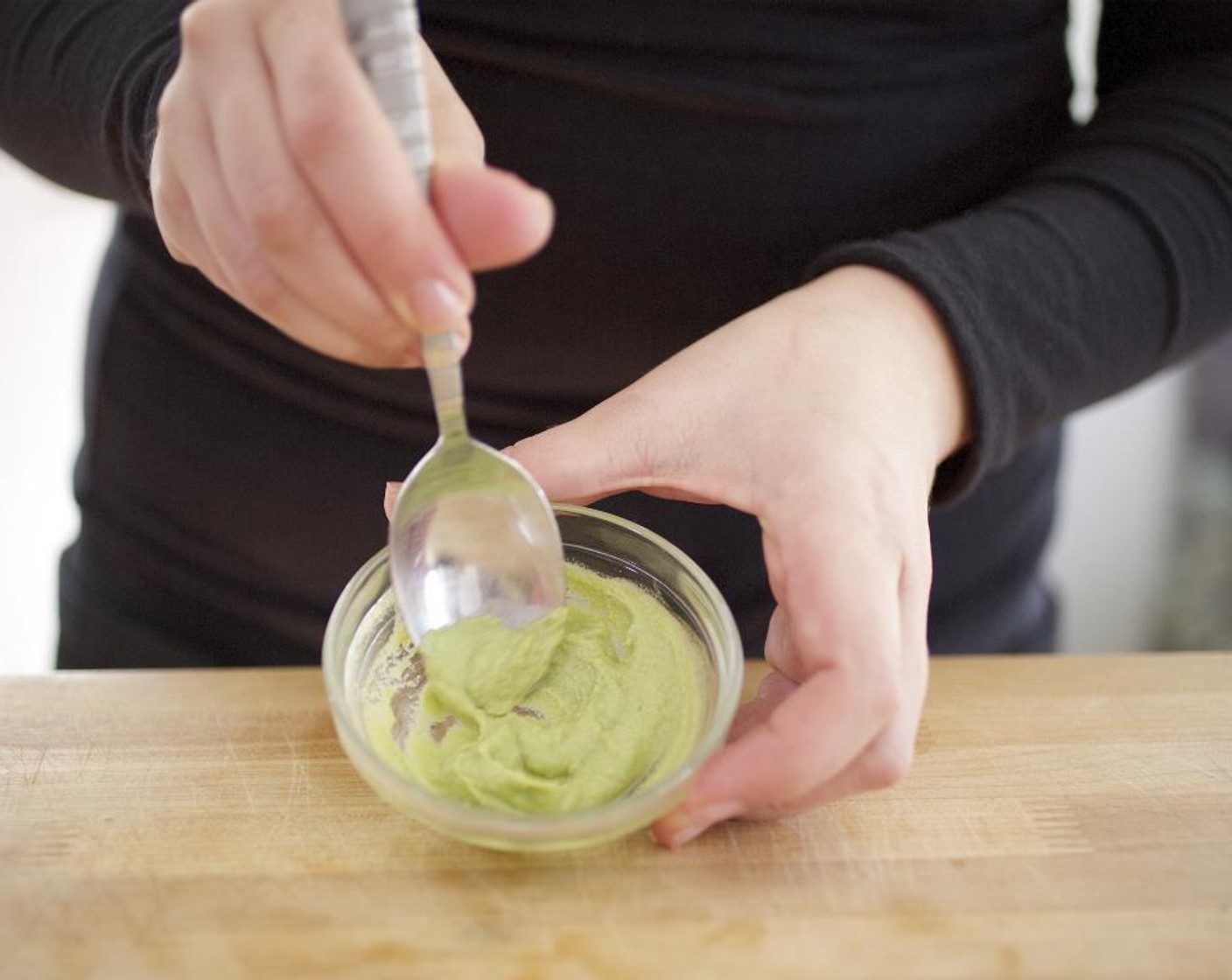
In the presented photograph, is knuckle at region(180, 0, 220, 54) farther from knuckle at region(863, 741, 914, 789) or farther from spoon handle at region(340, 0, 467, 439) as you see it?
knuckle at region(863, 741, 914, 789)

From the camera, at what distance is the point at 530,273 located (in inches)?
45.3

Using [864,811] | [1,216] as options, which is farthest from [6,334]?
[864,811]

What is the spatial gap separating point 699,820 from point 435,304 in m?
0.41

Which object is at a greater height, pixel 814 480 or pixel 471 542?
pixel 814 480

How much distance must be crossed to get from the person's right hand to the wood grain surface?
0.39 metres

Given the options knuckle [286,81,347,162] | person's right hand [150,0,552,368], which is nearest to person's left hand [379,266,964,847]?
person's right hand [150,0,552,368]

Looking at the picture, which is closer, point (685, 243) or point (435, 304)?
point (435, 304)

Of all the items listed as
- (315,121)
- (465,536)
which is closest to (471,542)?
(465,536)

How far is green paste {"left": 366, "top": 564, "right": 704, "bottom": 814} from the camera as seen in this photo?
2.85ft

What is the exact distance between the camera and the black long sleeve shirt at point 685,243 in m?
1.05

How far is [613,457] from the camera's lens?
90cm

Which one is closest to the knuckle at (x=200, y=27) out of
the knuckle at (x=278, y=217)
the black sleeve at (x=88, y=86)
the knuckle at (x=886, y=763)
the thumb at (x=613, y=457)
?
the knuckle at (x=278, y=217)

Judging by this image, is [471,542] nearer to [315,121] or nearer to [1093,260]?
[315,121]

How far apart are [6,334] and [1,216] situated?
51 centimetres
